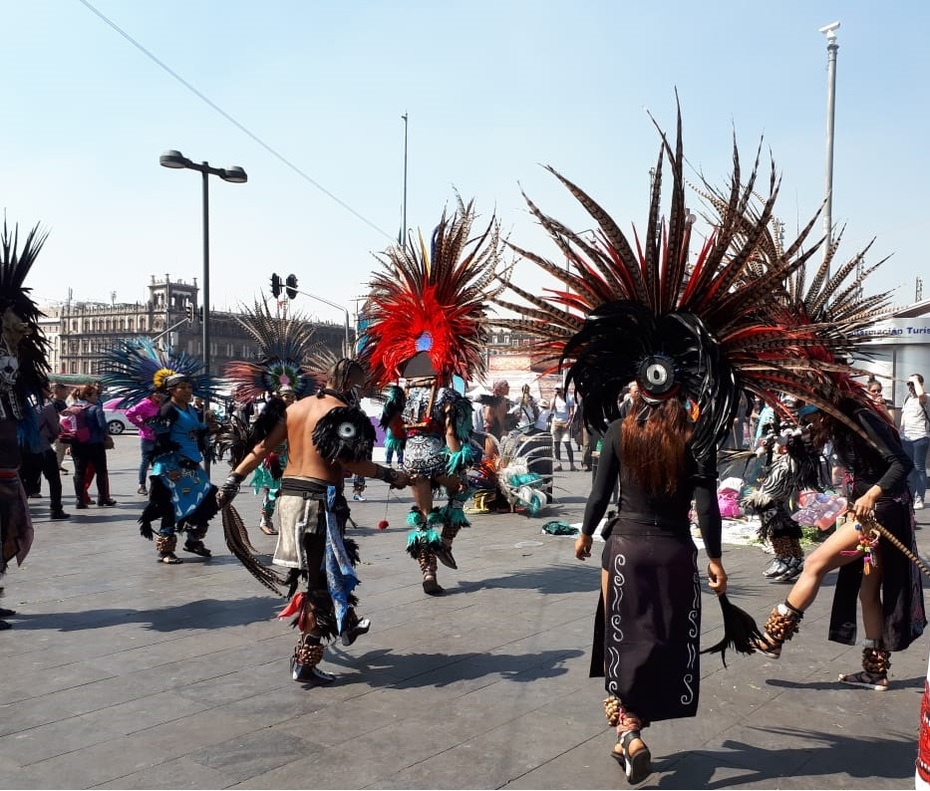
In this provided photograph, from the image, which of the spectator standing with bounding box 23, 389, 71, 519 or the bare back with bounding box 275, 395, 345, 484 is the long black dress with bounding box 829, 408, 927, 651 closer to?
the bare back with bounding box 275, 395, 345, 484

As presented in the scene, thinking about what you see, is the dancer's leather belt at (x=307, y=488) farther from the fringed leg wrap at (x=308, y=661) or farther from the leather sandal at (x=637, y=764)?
the leather sandal at (x=637, y=764)

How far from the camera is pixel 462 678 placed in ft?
16.4

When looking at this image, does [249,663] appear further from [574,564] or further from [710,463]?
[574,564]

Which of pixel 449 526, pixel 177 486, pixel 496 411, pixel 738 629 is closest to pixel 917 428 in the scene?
pixel 496 411

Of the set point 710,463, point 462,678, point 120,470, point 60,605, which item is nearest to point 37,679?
point 60,605

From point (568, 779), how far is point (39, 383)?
17.3 feet

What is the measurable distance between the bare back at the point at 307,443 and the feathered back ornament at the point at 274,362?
5.33 m

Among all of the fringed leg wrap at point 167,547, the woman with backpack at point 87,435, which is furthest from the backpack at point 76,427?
the fringed leg wrap at point 167,547

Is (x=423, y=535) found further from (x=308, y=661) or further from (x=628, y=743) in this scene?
(x=628, y=743)

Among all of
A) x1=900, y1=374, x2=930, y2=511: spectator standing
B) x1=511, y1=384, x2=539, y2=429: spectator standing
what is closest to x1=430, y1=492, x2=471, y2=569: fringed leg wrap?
x1=900, y1=374, x2=930, y2=511: spectator standing

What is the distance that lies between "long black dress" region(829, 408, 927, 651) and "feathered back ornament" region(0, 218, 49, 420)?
18.8 ft

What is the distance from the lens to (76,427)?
12.6 meters

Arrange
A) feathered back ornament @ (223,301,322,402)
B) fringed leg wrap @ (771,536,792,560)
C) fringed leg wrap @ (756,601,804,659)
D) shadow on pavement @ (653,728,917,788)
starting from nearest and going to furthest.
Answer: shadow on pavement @ (653,728,917,788) → fringed leg wrap @ (756,601,804,659) → fringed leg wrap @ (771,536,792,560) → feathered back ornament @ (223,301,322,402)

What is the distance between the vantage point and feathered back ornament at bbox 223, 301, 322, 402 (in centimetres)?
1069
